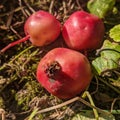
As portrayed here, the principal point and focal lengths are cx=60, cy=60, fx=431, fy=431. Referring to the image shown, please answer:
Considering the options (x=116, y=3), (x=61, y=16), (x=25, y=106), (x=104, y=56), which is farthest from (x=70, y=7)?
(x=25, y=106)

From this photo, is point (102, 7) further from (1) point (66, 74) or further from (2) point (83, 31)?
(1) point (66, 74)


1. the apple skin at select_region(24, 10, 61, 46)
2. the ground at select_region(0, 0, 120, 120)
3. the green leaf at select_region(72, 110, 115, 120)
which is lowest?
the green leaf at select_region(72, 110, 115, 120)

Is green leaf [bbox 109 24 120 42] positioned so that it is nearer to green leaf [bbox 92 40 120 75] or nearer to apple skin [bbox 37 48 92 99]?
green leaf [bbox 92 40 120 75]

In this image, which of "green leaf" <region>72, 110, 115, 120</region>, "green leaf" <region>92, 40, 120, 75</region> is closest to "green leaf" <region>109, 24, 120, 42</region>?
"green leaf" <region>92, 40, 120, 75</region>

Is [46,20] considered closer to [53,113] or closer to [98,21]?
[98,21]

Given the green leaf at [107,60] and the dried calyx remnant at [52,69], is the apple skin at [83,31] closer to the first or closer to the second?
the green leaf at [107,60]

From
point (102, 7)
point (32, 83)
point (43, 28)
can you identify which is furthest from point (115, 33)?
point (32, 83)
